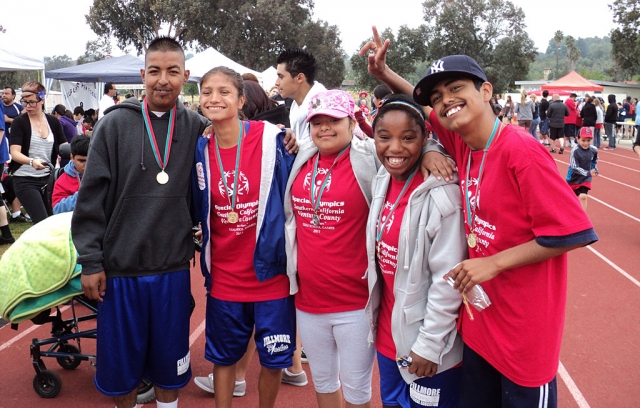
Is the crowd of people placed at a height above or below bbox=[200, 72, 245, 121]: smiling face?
below

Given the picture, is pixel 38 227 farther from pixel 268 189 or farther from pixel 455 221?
pixel 455 221

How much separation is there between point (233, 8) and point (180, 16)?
3.58 metres

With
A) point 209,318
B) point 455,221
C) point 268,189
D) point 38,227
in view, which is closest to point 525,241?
point 455,221

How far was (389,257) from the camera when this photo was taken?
2.58 meters

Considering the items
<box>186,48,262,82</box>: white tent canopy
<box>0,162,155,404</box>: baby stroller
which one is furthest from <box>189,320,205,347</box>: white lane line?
<box>186,48,262,82</box>: white tent canopy

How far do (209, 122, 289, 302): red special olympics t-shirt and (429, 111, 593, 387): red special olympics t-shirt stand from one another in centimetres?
131

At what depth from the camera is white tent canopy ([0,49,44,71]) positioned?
13607 millimetres

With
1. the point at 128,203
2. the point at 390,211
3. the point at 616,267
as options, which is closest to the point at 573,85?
the point at 616,267

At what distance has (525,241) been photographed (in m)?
2.14

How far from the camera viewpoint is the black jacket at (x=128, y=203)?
2.88 m

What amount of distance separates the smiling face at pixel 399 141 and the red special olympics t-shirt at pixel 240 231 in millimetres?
839

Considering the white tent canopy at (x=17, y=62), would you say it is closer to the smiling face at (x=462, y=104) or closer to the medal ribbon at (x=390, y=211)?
the medal ribbon at (x=390, y=211)

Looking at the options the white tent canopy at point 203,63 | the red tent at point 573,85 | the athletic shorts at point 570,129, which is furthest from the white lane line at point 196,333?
the red tent at point 573,85

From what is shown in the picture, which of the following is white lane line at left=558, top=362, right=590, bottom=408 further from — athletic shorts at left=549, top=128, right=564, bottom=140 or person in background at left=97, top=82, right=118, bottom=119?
athletic shorts at left=549, top=128, right=564, bottom=140
